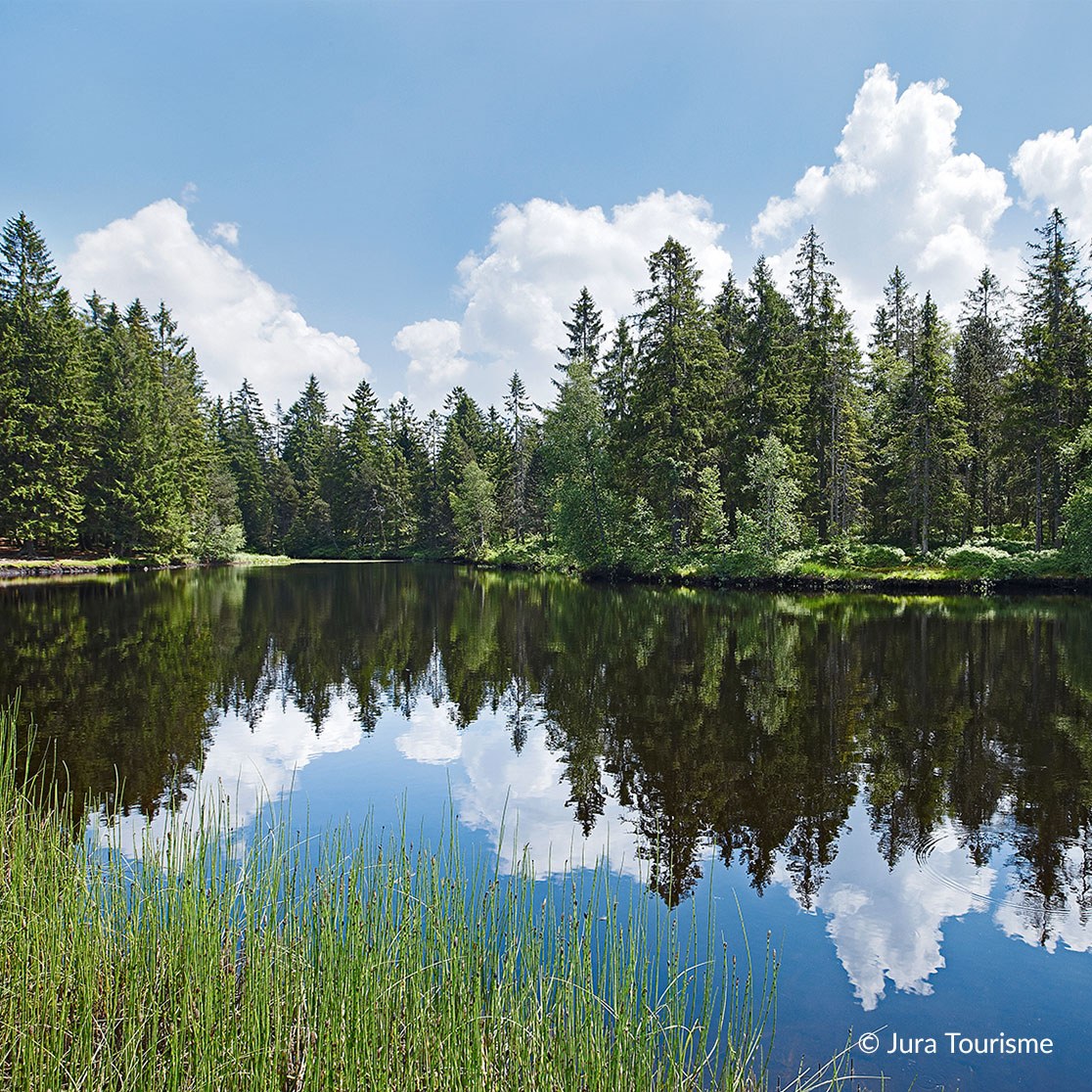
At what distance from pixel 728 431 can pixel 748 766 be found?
34857mm

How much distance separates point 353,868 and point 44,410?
53501 mm

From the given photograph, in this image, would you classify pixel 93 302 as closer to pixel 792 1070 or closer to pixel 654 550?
pixel 654 550

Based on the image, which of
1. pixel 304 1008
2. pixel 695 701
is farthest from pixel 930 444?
pixel 304 1008

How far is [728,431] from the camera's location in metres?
42.0

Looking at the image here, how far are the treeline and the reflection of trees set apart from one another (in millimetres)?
11376

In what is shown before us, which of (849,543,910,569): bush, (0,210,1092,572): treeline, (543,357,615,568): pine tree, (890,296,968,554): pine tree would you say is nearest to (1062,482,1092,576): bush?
(0,210,1092,572): treeline

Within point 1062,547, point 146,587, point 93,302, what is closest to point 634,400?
point 1062,547

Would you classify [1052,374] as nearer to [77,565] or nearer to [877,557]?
[877,557]

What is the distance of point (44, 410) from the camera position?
46.3 metres

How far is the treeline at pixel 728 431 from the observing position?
3694 cm

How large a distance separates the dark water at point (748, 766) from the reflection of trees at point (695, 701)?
0.21 feet

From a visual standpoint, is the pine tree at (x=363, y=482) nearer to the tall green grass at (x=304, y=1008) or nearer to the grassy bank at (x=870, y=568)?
the grassy bank at (x=870, y=568)

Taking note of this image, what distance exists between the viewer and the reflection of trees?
7793mm

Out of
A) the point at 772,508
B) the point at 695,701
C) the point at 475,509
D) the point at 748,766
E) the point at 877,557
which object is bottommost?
the point at 748,766
